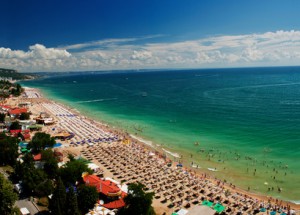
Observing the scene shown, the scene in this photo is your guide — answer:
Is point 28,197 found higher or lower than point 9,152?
lower

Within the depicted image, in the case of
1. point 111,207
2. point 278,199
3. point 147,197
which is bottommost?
point 278,199

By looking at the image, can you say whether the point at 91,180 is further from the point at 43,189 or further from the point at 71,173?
the point at 43,189

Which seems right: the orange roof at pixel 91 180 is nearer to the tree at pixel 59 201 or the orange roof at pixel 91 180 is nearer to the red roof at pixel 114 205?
the red roof at pixel 114 205

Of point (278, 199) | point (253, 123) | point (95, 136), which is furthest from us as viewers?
point (253, 123)

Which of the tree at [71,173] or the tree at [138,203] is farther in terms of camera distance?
the tree at [71,173]

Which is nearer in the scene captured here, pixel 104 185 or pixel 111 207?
pixel 111 207

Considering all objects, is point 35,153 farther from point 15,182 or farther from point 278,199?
point 278,199

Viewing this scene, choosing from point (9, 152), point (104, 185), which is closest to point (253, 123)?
point (104, 185)

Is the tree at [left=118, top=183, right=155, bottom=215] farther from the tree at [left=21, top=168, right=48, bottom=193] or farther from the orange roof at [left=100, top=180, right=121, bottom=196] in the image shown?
the tree at [left=21, top=168, right=48, bottom=193]

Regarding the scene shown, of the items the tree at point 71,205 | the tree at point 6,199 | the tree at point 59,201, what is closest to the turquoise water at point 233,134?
the tree at point 71,205
